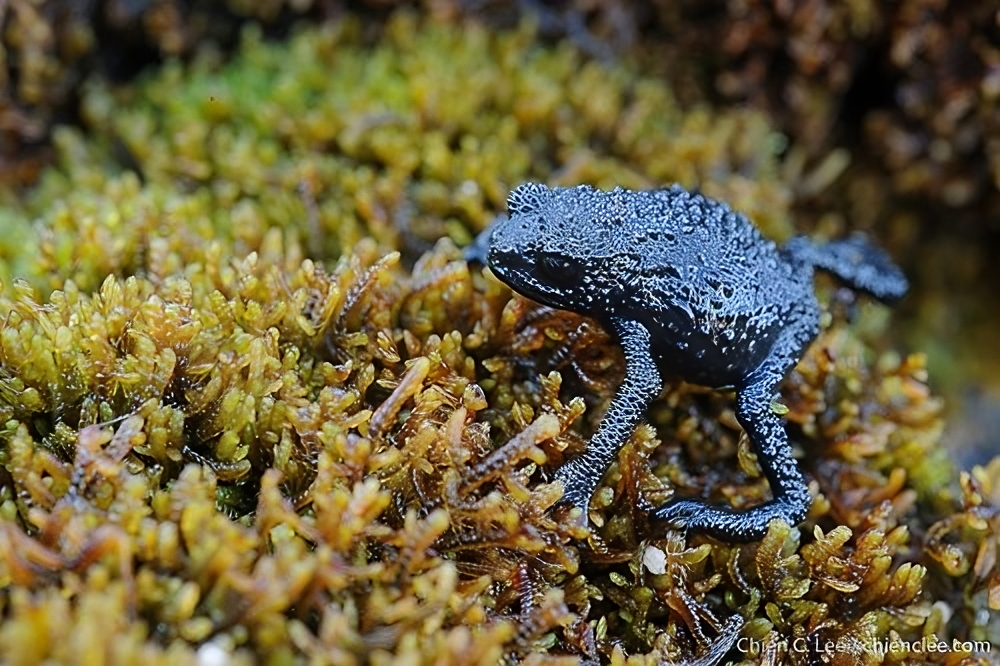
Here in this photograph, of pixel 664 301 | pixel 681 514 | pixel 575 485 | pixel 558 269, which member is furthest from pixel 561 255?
pixel 681 514

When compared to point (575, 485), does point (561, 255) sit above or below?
above

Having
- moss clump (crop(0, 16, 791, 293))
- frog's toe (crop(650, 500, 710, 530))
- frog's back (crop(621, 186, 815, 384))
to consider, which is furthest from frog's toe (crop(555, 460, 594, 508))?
moss clump (crop(0, 16, 791, 293))

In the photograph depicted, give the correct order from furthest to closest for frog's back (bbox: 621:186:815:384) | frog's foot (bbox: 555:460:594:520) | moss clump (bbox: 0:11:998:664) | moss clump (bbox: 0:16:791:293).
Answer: moss clump (bbox: 0:16:791:293) < frog's back (bbox: 621:186:815:384) < frog's foot (bbox: 555:460:594:520) < moss clump (bbox: 0:11:998:664)

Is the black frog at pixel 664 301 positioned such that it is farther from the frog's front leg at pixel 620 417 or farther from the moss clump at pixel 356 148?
the moss clump at pixel 356 148

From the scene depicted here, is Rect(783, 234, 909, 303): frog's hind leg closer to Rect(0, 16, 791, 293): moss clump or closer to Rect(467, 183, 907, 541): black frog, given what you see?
Rect(0, 16, 791, 293): moss clump

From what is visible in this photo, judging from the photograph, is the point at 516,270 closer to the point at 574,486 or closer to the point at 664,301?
the point at 664,301
